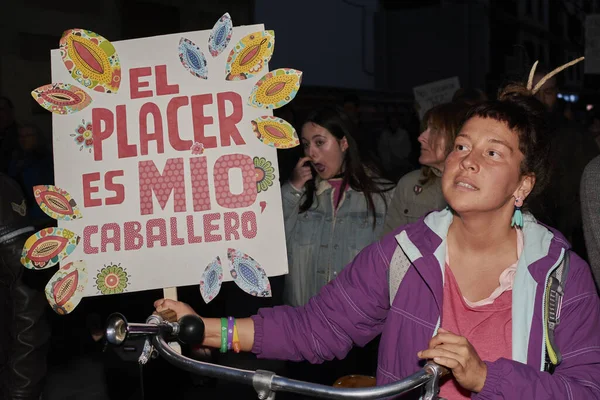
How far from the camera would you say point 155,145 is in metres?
2.85

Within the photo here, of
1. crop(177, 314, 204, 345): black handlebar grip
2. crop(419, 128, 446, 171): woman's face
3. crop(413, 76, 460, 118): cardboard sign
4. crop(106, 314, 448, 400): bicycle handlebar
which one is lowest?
crop(106, 314, 448, 400): bicycle handlebar

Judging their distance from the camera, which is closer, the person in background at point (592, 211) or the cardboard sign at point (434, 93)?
the person in background at point (592, 211)

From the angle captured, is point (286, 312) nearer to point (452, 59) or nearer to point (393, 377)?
point (393, 377)

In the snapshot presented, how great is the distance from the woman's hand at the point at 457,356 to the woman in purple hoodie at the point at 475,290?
0.10 metres

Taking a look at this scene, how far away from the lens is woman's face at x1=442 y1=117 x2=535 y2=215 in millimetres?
2279

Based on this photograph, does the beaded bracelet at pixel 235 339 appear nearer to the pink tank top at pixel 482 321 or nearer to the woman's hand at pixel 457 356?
the pink tank top at pixel 482 321

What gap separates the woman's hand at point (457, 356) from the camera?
6.14 ft

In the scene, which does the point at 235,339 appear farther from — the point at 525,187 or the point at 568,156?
the point at 568,156

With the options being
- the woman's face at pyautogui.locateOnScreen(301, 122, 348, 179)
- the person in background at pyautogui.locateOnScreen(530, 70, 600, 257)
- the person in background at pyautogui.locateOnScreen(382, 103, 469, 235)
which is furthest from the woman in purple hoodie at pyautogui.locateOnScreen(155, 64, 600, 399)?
the person in background at pyautogui.locateOnScreen(530, 70, 600, 257)

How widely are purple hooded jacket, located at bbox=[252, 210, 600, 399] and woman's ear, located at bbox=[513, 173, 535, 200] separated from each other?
8 cm

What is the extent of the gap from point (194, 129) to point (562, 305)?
139 centimetres

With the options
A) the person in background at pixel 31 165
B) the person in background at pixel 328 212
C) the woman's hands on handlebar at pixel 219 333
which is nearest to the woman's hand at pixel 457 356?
the woman's hands on handlebar at pixel 219 333

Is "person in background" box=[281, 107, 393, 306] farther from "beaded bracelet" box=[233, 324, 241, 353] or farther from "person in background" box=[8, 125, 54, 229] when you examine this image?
"person in background" box=[8, 125, 54, 229]

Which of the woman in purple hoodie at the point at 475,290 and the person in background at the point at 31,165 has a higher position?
the person in background at the point at 31,165
